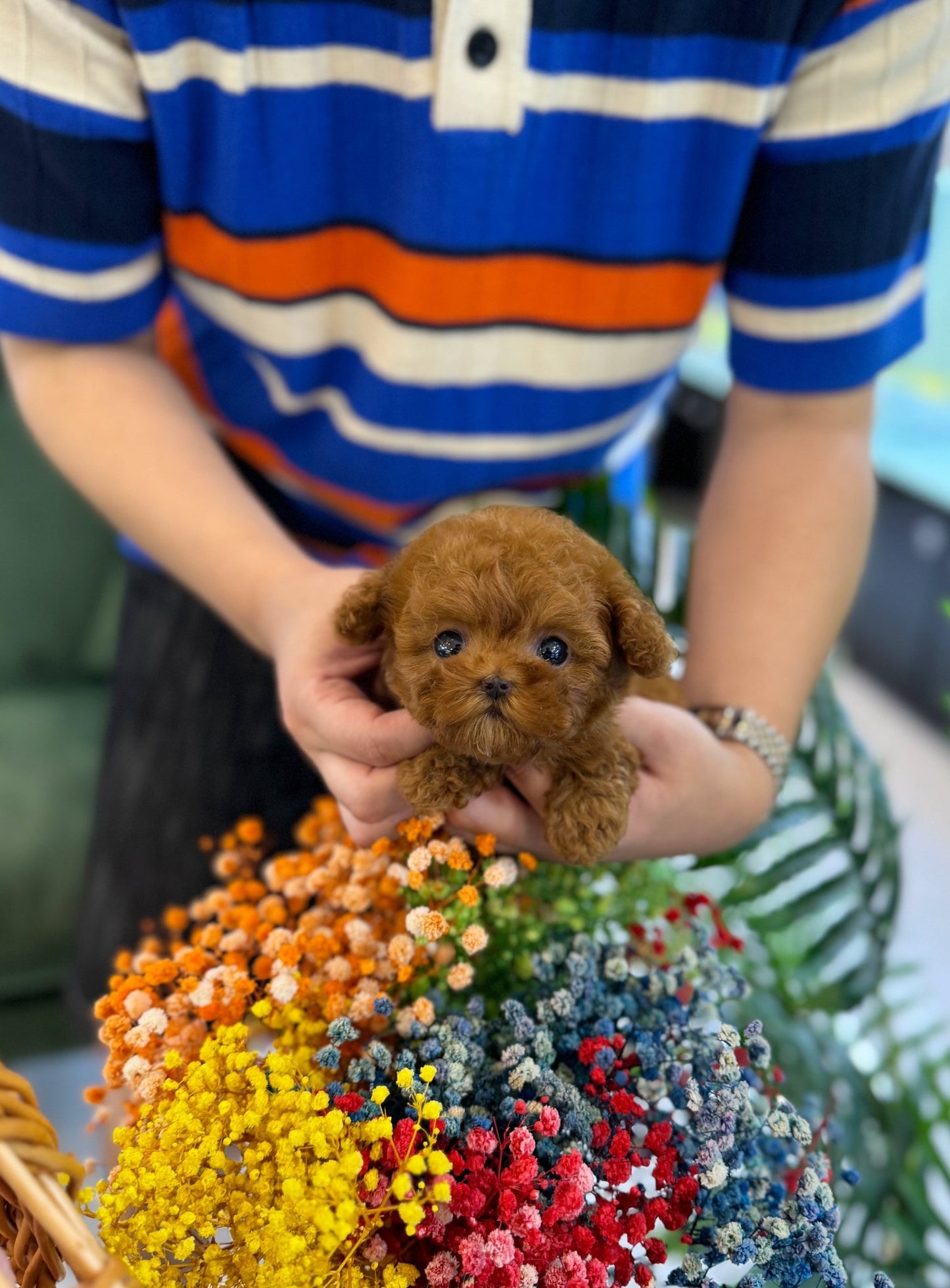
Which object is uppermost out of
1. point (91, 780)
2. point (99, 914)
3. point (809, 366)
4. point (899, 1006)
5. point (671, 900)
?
point (809, 366)

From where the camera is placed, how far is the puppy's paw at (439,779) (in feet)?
1.56

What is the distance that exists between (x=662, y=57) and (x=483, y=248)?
159mm

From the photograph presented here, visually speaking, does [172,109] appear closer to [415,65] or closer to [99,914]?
[415,65]

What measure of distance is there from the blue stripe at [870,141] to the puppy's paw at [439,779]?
18.4 inches

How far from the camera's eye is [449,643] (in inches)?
16.7

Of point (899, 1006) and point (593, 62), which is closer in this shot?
point (593, 62)

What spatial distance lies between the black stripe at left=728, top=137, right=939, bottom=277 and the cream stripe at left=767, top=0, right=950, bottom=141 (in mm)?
24

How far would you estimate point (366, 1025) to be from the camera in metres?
0.48

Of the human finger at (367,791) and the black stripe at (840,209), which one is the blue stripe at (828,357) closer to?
the black stripe at (840,209)

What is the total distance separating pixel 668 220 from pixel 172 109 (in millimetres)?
334

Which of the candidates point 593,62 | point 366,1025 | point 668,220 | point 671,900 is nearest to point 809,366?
point 668,220

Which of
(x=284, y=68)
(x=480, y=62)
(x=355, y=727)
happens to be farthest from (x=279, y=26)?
(x=355, y=727)

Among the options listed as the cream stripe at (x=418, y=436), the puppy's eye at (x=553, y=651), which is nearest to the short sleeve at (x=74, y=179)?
the cream stripe at (x=418, y=436)

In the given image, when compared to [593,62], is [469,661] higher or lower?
lower
